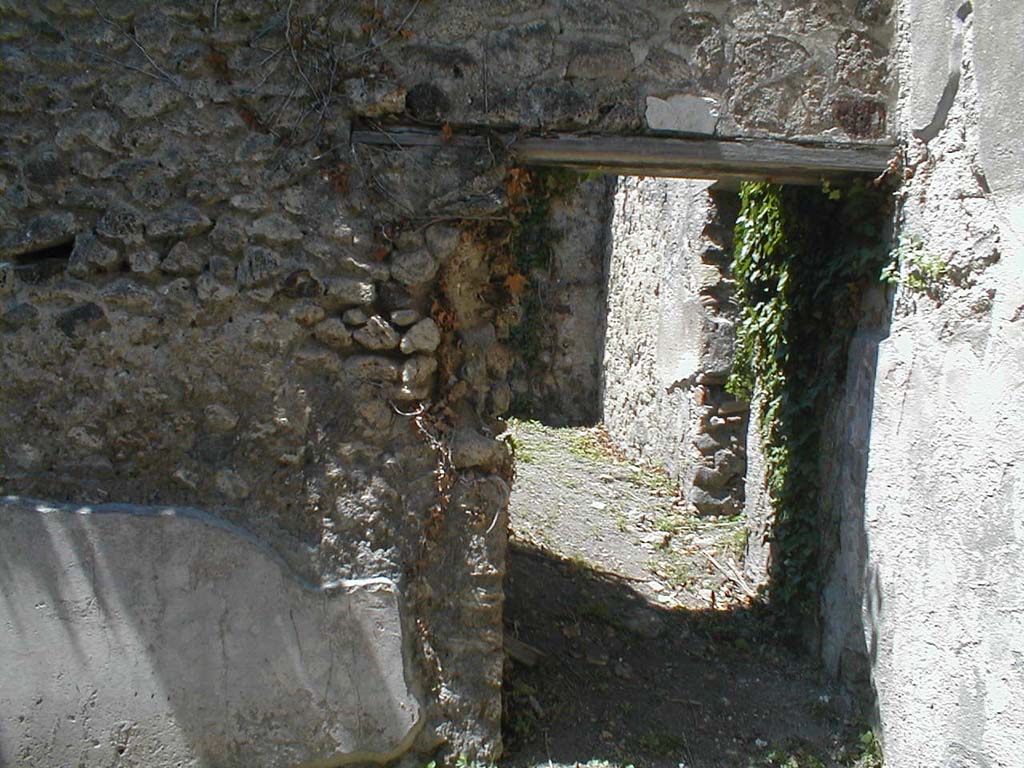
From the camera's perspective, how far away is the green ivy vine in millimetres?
4156

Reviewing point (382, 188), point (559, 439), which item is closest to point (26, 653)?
point (382, 188)

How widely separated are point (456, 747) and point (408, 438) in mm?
1190

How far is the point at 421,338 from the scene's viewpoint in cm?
350

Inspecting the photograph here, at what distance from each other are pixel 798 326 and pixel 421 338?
2.00 metres

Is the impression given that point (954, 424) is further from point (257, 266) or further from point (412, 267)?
point (257, 266)

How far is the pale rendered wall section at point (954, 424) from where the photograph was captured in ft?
9.81

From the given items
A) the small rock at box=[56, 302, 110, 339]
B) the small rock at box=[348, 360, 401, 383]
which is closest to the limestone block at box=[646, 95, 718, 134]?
the small rock at box=[348, 360, 401, 383]

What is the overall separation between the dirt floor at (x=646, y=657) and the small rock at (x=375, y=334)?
5.38 feet

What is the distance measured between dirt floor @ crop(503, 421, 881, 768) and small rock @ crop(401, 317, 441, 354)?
1579 millimetres

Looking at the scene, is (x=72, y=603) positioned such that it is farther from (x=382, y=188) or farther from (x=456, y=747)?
(x=382, y=188)

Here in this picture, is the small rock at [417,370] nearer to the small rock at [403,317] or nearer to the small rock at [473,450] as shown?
the small rock at [403,317]

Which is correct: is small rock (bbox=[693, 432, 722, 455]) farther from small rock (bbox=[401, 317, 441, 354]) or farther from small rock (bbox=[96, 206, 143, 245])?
small rock (bbox=[96, 206, 143, 245])

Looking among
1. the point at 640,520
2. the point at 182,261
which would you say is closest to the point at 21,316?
the point at 182,261

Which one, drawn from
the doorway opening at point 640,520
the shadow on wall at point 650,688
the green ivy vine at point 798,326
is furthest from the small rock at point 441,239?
the shadow on wall at point 650,688
